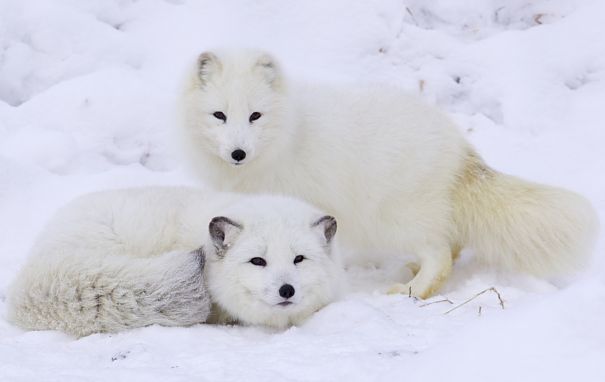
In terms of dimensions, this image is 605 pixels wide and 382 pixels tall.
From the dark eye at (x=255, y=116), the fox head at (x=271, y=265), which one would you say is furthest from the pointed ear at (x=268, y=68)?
the fox head at (x=271, y=265)

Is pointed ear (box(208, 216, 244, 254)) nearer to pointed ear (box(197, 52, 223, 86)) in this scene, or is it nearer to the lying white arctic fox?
the lying white arctic fox

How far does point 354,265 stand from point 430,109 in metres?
1.09

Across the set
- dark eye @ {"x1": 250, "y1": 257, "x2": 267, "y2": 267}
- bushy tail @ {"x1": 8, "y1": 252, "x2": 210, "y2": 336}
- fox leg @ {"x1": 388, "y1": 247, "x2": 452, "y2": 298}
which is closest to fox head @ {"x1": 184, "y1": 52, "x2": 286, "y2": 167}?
dark eye @ {"x1": 250, "y1": 257, "x2": 267, "y2": 267}

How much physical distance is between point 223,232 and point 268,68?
125 centimetres

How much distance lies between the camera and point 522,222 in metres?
4.91

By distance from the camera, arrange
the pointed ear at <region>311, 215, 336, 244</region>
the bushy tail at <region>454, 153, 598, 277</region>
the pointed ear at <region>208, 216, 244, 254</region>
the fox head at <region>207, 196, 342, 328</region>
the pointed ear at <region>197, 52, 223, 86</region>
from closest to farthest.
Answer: the fox head at <region>207, 196, 342, 328</region> → the pointed ear at <region>208, 216, 244, 254</region> → the pointed ear at <region>311, 215, 336, 244</region> → the bushy tail at <region>454, 153, 598, 277</region> → the pointed ear at <region>197, 52, 223, 86</region>

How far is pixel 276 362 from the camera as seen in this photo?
3084mm

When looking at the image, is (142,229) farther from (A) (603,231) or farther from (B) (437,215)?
(A) (603,231)

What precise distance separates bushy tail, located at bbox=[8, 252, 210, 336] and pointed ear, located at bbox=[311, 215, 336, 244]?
0.61 meters

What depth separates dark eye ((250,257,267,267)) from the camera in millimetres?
3980

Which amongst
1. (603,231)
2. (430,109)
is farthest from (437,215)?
(603,231)

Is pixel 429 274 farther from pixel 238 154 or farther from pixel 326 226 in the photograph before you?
pixel 238 154

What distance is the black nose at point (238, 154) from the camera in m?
4.67

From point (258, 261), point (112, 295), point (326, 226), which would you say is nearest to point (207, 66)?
point (326, 226)
